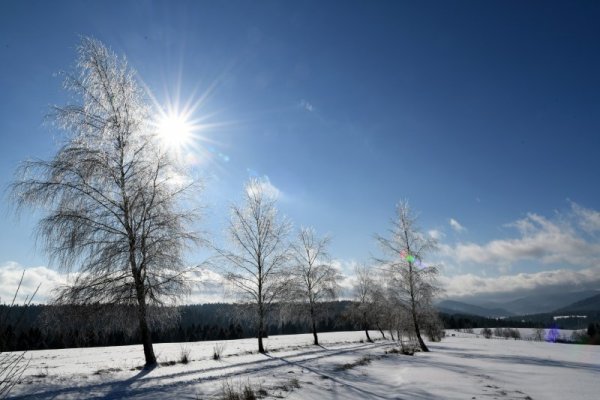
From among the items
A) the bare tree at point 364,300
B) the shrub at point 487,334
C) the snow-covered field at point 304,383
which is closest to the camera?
the snow-covered field at point 304,383

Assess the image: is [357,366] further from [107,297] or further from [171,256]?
[107,297]

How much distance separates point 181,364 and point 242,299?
379 inches

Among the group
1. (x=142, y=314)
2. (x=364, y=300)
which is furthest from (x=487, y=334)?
(x=142, y=314)

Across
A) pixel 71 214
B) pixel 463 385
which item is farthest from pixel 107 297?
pixel 463 385

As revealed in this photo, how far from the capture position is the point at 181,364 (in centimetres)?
1595

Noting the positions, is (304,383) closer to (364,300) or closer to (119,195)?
(119,195)

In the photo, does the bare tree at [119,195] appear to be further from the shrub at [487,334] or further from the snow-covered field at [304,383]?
the shrub at [487,334]

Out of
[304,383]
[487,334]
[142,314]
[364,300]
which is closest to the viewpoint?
[304,383]

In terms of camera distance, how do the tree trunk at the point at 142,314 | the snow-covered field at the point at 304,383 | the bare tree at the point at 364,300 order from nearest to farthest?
the snow-covered field at the point at 304,383 < the tree trunk at the point at 142,314 < the bare tree at the point at 364,300

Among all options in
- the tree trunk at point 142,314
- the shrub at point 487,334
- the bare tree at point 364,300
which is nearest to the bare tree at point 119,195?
the tree trunk at point 142,314

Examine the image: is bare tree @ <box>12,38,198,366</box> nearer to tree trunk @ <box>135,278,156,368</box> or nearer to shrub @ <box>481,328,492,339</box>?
tree trunk @ <box>135,278,156,368</box>

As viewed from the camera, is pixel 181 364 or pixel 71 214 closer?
pixel 71 214

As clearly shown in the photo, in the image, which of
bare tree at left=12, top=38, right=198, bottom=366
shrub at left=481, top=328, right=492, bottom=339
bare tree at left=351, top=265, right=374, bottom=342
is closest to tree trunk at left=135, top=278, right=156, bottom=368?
bare tree at left=12, top=38, right=198, bottom=366

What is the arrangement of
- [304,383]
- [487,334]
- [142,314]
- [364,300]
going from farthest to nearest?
[487,334], [364,300], [142,314], [304,383]
